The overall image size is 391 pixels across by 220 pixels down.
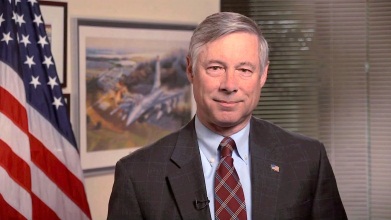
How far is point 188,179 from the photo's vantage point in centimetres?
188

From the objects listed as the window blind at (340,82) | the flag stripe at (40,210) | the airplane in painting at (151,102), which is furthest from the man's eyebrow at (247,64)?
the window blind at (340,82)

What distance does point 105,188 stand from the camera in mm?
3924

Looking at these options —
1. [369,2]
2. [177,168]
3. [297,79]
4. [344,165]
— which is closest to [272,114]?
[297,79]

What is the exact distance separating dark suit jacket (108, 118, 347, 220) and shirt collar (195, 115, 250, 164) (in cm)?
2

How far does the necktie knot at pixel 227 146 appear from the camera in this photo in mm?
1893

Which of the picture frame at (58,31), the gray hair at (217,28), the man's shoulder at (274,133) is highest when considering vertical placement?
the picture frame at (58,31)

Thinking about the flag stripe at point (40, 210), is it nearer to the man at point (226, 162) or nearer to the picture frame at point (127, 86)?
the picture frame at point (127, 86)

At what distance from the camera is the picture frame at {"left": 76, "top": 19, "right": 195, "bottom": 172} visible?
3775 millimetres

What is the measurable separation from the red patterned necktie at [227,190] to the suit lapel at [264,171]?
0.04 meters

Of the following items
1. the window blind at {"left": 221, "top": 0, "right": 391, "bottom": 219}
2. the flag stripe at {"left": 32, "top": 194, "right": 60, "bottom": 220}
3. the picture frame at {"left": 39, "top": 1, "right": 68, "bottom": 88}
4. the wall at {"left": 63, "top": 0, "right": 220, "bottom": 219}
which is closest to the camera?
the flag stripe at {"left": 32, "top": 194, "right": 60, "bottom": 220}

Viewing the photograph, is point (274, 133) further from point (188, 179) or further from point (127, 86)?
point (127, 86)

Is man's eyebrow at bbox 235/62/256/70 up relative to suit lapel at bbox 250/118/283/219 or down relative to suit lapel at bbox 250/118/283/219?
up

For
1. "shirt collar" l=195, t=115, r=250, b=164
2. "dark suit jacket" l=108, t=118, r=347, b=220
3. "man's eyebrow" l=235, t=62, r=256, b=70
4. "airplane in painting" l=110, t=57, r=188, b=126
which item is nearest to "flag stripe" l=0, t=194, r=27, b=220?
"airplane in painting" l=110, t=57, r=188, b=126

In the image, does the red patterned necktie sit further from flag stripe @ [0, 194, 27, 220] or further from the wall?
the wall
